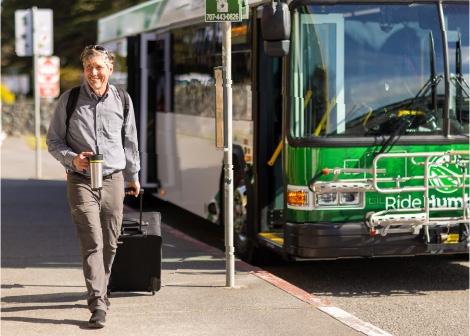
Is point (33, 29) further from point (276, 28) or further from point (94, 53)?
point (94, 53)

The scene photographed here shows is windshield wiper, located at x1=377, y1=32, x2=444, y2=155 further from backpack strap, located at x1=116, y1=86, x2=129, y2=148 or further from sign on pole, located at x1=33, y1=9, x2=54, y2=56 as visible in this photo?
sign on pole, located at x1=33, y1=9, x2=54, y2=56

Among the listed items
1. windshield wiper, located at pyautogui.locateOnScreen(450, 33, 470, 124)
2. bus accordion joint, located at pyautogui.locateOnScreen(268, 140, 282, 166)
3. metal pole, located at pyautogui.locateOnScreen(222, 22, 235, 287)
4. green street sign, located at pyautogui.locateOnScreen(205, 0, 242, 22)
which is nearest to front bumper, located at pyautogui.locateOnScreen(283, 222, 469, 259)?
metal pole, located at pyautogui.locateOnScreen(222, 22, 235, 287)

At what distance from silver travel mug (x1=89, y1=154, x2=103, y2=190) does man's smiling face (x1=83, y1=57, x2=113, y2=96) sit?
1.72ft

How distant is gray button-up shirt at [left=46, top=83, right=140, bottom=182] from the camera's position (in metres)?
6.64

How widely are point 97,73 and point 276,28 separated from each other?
1.86 meters

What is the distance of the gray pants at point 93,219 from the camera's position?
662 centimetres

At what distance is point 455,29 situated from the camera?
27.5 ft

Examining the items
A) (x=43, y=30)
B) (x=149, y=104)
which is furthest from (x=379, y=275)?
(x=43, y=30)

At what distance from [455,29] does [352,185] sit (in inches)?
63.5

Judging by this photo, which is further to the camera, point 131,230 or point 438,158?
point 438,158

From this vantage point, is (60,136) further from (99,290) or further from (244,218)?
(244,218)

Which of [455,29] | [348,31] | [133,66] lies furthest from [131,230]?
[133,66]

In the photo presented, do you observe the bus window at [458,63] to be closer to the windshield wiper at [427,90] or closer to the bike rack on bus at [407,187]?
the windshield wiper at [427,90]

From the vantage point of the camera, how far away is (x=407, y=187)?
26.7ft
